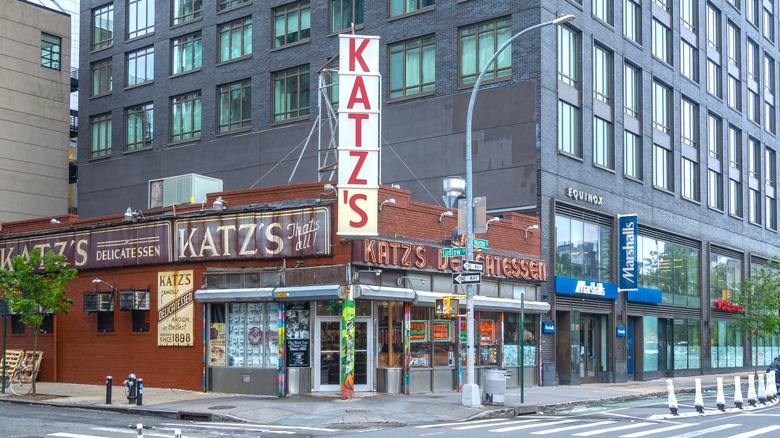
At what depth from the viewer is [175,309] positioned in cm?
3089

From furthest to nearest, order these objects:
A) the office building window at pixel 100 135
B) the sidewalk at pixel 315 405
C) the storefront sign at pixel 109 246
A: the office building window at pixel 100 135 → the storefront sign at pixel 109 246 → the sidewalk at pixel 315 405

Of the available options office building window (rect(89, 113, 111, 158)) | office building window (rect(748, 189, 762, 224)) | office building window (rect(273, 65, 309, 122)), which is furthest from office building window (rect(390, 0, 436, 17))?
A: office building window (rect(748, 189, 762, 224))

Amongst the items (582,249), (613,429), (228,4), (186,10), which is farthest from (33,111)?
(613,429)

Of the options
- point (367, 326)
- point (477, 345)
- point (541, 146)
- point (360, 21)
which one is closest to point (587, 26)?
point (541, 146)

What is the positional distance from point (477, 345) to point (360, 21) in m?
16.6

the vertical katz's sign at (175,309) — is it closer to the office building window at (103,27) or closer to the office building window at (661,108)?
the office building window at (103,27)

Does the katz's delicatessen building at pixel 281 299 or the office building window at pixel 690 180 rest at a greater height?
the office building window at pixel 690 180

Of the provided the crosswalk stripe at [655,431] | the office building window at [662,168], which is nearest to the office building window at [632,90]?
the office building window at [662,168]

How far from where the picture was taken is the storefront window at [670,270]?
44062 mm

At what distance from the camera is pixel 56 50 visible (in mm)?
53094

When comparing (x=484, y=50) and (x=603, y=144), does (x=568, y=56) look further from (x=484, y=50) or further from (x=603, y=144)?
(x=603, y=144)

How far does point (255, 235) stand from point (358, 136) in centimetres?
454

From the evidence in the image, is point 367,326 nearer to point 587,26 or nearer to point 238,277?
point 238,277

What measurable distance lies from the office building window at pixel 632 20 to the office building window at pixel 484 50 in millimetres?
8842
